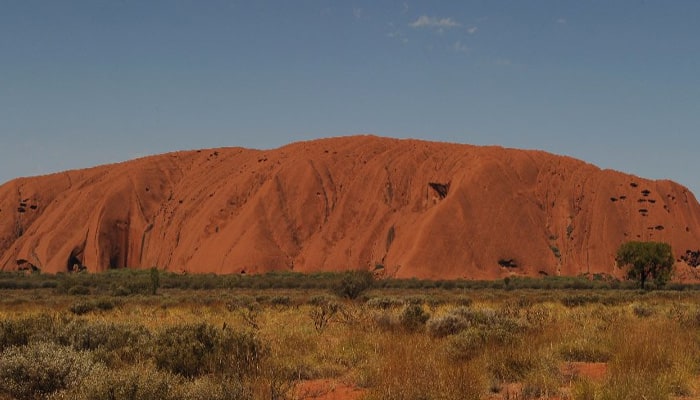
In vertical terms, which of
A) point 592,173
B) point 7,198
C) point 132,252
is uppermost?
point 592,173

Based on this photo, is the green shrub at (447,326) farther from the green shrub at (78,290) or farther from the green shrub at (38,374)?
the green shrub at (78,290)

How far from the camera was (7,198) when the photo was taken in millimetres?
99562

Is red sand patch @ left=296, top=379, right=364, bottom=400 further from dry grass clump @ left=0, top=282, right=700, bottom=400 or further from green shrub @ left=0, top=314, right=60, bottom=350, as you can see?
green shrub @ left=0, top=314, right=60, bottom=350

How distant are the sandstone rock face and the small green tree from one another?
20104mm

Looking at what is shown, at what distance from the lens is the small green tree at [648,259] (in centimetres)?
4841

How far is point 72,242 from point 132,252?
8.41 m

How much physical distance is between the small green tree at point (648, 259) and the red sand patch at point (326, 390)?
4672 cm

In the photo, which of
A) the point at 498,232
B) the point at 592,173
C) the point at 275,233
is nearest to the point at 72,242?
the point at 275,233

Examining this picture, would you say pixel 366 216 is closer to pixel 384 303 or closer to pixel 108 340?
pixel 384 303

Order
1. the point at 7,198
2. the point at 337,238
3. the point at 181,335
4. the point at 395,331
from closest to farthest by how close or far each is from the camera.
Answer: the point at 181,335 → the point at 395,331 → the point at 337,238 → the point at 7,198

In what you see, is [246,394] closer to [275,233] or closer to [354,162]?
[275,233]

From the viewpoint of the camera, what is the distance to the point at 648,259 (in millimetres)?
48406

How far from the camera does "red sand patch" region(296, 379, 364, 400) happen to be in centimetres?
767

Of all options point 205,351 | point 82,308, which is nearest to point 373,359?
point 205,351
